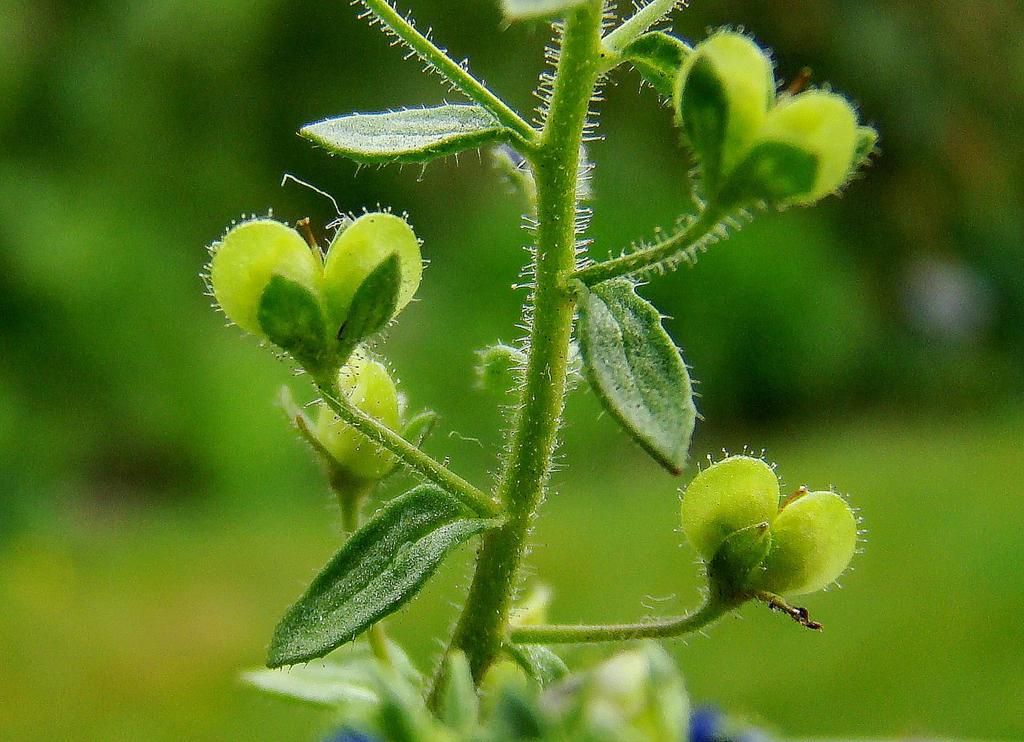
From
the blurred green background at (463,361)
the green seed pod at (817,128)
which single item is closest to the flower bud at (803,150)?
the green seed pod at (817,128)

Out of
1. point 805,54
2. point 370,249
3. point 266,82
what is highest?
point 805,54

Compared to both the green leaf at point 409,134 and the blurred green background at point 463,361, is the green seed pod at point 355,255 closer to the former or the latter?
the green leaf at point 409,134

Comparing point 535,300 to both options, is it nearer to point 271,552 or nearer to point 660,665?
point 660,665

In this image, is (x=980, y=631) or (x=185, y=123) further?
(x=185, y=123)

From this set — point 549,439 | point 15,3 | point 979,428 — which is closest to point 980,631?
point 979,428

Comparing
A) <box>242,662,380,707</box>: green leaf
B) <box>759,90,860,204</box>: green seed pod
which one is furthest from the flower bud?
<box>242,662,380,707</box>: green leaf

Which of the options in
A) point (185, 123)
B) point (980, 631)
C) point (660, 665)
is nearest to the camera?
point (660, 665)

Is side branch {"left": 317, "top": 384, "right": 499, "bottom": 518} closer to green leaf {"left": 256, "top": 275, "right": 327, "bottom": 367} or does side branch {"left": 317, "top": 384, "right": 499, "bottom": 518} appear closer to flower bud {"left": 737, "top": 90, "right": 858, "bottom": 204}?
green leaf {"left": 256, "top": 275, "right": 327, "bottom": 367}
